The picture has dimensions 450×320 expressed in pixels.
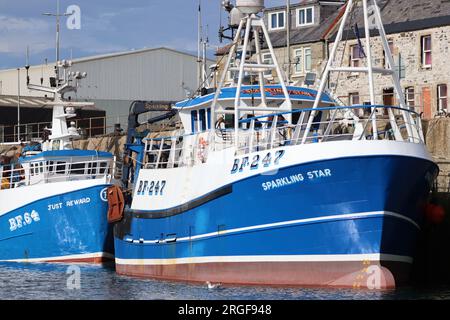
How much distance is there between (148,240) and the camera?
1027 inches

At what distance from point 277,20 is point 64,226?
2407 centimetres

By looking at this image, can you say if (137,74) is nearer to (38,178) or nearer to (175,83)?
(175,83)

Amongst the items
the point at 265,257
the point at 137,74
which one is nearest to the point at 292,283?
the point at 265,257

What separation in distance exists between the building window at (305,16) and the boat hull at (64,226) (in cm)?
2314

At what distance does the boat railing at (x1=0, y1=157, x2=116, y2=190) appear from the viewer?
31562 mm

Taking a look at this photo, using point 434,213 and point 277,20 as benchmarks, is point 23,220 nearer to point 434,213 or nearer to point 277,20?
point 434,213

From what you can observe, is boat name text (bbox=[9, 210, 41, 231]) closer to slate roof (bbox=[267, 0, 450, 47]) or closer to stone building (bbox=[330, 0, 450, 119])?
stone building (bbox=[330, 0, 450, 119])

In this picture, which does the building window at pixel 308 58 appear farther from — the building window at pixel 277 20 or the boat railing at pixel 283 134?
the boat railing at pixel 283 134

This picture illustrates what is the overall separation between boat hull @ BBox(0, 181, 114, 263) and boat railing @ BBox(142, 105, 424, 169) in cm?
312

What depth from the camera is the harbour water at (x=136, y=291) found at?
68.0ft

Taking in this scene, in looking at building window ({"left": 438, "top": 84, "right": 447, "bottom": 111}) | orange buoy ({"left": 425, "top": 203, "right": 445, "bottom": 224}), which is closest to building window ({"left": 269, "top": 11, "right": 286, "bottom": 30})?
building window ({"left": 438, "top": 84, "right": 447, "bottom": 111})

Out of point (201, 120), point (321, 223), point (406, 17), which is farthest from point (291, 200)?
point (406, 17)

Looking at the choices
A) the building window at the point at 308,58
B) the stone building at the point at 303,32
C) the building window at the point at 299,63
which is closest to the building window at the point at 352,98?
the stone building at the point at 303,32
